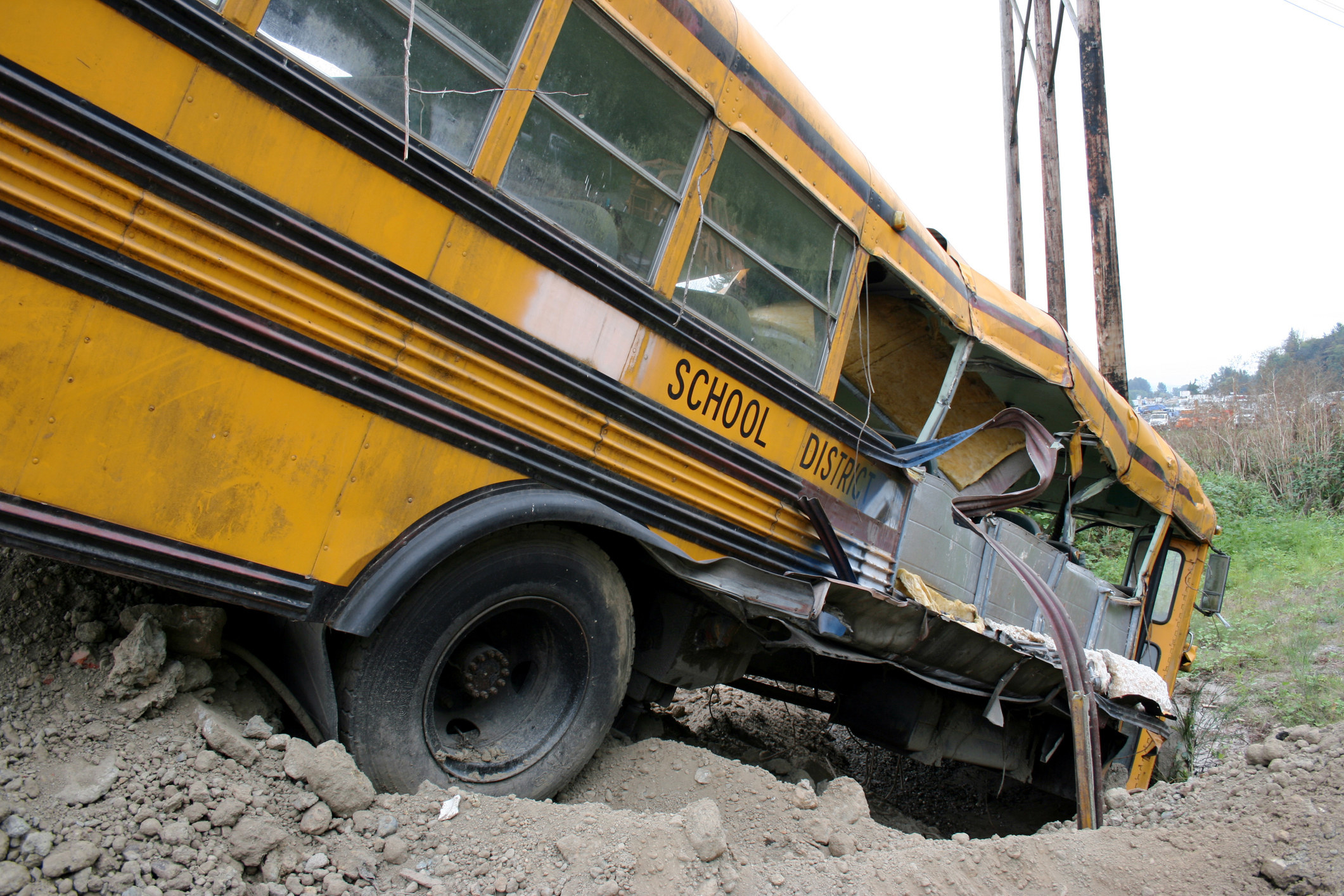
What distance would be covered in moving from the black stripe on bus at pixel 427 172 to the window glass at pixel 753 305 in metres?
0.10

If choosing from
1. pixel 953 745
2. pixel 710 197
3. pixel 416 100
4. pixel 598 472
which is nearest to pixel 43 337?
pixel 416 100

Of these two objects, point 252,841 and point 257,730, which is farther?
point 257,730

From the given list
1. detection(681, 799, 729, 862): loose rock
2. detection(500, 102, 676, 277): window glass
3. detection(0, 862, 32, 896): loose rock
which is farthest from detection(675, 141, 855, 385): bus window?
detection(0, 862, 32, 896): loose rock

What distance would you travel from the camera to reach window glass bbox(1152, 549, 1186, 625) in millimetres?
6375

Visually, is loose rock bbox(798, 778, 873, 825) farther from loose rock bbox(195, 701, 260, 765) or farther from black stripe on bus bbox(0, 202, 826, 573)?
loose rock bbox(195, 701, 260, 765)

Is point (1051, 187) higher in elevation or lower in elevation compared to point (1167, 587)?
higher

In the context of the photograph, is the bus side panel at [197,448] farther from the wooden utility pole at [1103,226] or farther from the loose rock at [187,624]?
the wooden utility pole at [1103,226]

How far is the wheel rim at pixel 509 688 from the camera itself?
249cm

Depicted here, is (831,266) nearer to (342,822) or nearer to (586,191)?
(586,191)

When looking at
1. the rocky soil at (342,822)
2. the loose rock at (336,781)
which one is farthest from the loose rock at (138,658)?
the loose rock at (336,781)

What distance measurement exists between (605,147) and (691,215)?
0.38 m

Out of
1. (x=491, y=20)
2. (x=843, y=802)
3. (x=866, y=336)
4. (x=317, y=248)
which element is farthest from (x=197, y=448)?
(x=866, y=336)

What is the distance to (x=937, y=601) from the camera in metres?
3.83

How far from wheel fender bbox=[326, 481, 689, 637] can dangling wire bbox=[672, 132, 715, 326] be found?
72cm
